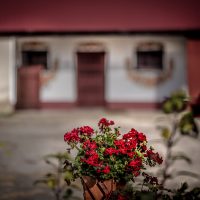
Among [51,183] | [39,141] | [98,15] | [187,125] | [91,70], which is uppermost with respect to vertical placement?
[98,15]

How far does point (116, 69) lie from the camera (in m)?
14.3

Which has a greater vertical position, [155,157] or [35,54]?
[35,54]

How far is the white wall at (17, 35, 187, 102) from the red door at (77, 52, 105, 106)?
294 mm

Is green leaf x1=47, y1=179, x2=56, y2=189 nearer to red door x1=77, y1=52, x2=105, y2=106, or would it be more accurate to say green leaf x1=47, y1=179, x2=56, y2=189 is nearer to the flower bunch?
the flower bunch

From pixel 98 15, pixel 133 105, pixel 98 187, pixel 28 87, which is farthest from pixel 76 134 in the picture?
pixel 28 87

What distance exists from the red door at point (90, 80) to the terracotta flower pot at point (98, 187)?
11.3 metres

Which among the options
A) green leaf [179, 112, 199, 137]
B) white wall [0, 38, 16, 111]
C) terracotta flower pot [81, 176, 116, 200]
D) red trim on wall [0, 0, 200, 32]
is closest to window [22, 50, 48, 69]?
white wall [0, 38, 16, 111]

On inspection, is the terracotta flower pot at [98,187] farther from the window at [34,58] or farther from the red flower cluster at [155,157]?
the window at [34,58]

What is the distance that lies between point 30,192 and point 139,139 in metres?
1.98

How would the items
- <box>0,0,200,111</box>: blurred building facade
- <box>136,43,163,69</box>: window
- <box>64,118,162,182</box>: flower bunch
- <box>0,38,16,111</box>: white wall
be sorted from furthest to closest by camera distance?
<box>136,43,163,69</box>: window
<box>0,0,200,111</box>: blurred building facade
<box>0,38,16,111</box>: white wall
<box>64,118,162,182</box>: flower bunch

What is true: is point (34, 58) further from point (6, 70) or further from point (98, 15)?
point (98, 15)

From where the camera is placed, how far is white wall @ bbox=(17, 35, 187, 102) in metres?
14.1

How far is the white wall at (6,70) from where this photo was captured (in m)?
13.2

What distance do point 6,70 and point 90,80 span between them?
10.7 ft
